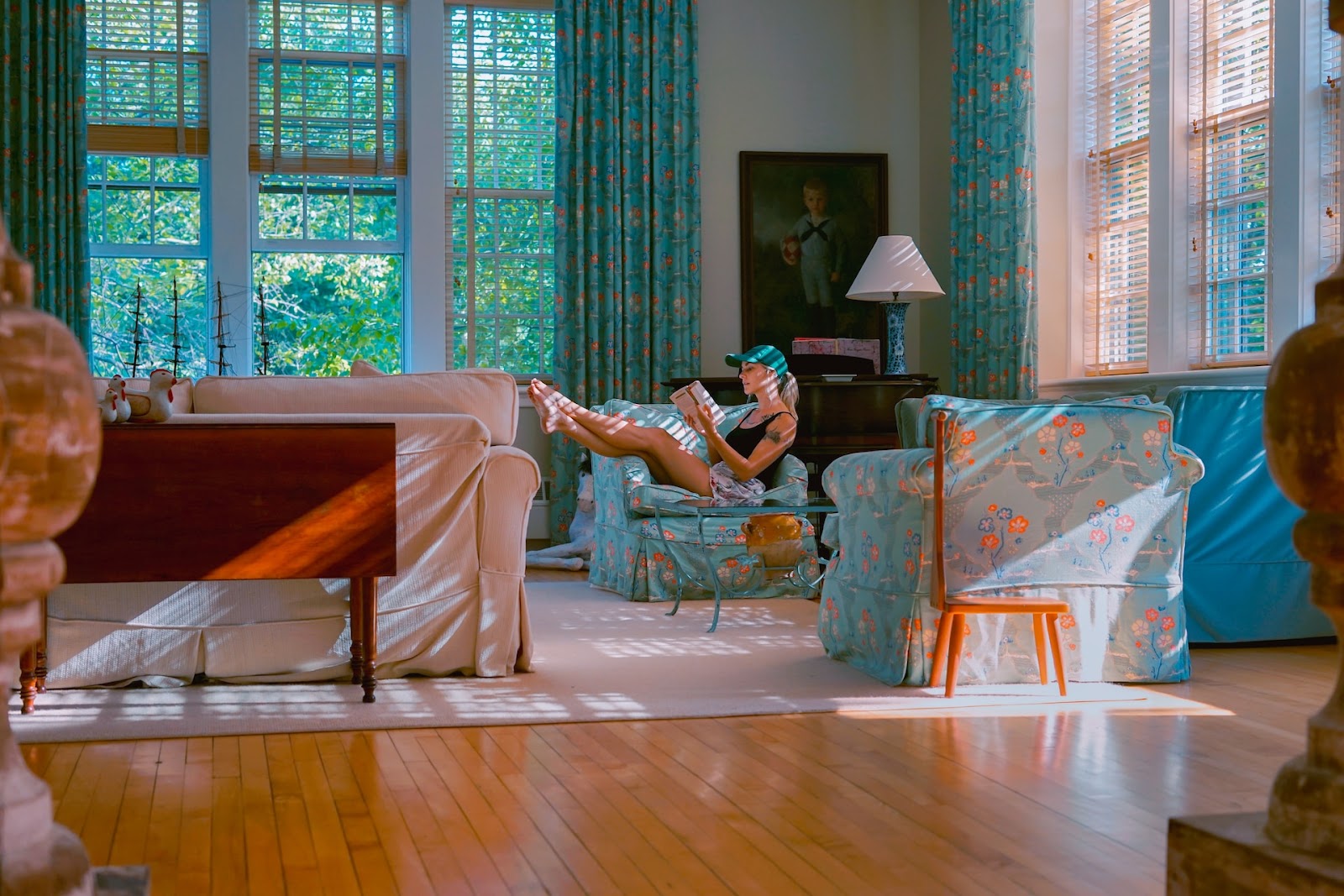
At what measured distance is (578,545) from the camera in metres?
7.02

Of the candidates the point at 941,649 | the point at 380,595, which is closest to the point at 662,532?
the point at 380,595

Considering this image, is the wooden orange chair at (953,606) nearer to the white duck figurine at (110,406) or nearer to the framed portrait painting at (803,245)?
the white duck figurine at (110,406)

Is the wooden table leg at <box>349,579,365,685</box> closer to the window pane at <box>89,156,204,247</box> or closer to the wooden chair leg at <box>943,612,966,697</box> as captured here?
the wooden chair leg at <box>943,612,966,697</box>

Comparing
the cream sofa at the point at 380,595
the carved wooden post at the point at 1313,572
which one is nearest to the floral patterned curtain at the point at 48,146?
the cream sofa at the point at 380,595

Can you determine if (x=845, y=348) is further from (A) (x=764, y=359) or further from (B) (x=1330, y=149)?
(B) (x=1330, y=149)

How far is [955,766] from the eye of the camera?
2.69 metres

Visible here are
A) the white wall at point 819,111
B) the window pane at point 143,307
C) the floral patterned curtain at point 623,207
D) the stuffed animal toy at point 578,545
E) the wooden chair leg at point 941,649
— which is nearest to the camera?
the wooden chair leg at point 941,649

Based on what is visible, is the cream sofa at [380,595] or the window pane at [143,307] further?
the window pane at [143,307]

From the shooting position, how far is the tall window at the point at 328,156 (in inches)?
284

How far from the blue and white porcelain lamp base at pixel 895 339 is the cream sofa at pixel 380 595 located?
3350mm

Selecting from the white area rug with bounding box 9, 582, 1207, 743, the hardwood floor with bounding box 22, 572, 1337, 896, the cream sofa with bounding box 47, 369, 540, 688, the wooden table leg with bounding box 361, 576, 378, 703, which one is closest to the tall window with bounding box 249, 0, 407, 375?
the cream sofa with bounding box 47, 369, 540, 688

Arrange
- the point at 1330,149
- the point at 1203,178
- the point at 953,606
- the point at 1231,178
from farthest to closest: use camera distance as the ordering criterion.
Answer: the point at 1203,178 → the point at 1231,178 → the point at 1330,149 → the point at 953,606

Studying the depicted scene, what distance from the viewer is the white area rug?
311 cm

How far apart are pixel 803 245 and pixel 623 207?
41.9 inches
